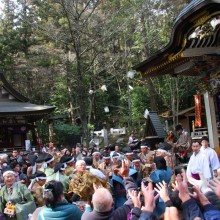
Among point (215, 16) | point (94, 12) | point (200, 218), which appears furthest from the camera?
point (94, 12)

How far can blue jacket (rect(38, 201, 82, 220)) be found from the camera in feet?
10.8

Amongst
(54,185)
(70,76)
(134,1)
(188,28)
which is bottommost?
(54,185)

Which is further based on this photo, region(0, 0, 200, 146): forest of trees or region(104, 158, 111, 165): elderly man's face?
region(0, 0, 200, 146): forest of trees

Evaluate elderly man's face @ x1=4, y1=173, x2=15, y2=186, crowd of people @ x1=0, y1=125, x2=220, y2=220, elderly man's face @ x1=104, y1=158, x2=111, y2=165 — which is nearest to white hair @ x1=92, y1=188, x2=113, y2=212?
crowd of people @ x1=0, y1=125, x2=220, y2=220

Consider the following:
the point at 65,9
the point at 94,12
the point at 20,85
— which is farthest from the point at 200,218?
the point at 20,85

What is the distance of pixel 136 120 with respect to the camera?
29047mm

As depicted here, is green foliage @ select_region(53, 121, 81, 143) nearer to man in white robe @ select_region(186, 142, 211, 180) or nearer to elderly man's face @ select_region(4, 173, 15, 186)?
man in white robe @ select_region(186, 142, 211, 180)

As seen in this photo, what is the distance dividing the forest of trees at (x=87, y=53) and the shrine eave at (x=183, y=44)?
9.90m

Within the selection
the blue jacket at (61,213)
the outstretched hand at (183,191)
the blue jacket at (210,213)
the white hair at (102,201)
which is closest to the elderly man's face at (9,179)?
the blue jacket at (61,213)

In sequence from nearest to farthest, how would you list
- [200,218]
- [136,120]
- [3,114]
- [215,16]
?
[200,218] → [215,16] → [3,114] → [136,120]

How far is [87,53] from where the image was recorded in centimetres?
2672

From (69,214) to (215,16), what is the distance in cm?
521

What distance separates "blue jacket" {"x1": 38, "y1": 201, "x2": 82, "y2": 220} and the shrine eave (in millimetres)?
4390

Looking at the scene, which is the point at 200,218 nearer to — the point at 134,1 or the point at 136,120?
the point at 134,1
